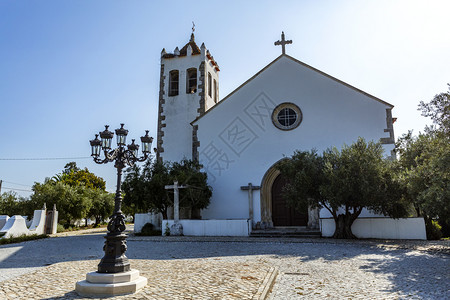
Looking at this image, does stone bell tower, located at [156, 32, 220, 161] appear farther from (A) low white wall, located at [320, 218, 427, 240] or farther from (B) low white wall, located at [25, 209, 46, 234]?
(A) low white wall, located at [320, 218, 427, 240]

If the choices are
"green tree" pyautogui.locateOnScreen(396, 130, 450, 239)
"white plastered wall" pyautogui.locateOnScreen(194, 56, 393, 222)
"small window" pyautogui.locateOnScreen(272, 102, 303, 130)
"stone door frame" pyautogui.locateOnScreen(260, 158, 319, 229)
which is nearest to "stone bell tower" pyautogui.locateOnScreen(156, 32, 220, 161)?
"white plastered wall" pyautogui.locateOnScreen(194, 56, 393, 222)

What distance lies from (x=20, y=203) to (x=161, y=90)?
17.9 meters

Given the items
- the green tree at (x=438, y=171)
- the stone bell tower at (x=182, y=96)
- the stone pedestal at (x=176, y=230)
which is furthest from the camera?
the stone bell tower at (x=182, y=96)

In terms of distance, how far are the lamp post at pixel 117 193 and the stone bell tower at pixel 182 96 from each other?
11.9 m

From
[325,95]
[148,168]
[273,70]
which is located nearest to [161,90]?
[148,168]

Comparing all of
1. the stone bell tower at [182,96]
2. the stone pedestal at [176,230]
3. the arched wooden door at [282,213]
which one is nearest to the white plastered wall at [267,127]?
the arched wooden door at [282,213]

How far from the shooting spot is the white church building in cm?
1585

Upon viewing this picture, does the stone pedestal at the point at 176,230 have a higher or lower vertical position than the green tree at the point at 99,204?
lower

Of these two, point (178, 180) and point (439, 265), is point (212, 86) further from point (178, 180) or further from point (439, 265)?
point (439, 265)

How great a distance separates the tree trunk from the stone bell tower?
910 centimetres

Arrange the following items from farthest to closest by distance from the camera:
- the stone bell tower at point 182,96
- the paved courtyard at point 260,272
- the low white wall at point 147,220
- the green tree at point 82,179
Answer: the green tree at point 82,179 < the stone bell tower at point 182,96 < the low white wall at point 147,220 < the paved courtyard at point 260,272

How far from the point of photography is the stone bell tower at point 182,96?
20.2 metres

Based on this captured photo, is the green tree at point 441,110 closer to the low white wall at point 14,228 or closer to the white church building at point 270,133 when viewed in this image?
the white church building at point 270,133

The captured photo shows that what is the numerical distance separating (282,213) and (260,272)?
10.8m
